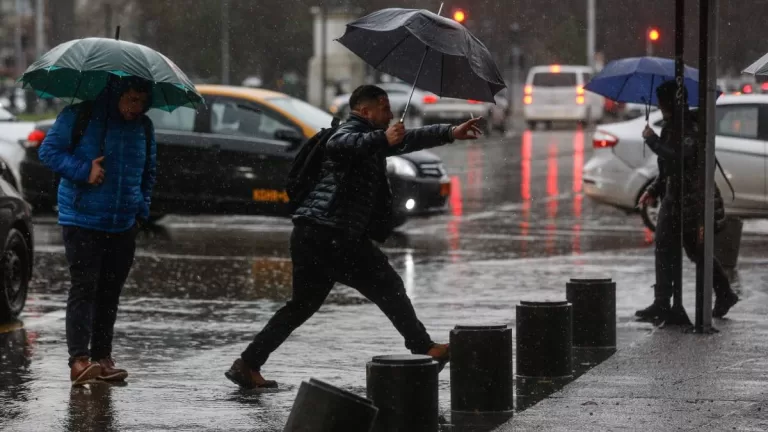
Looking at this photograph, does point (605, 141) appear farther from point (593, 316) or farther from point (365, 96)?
point (365, 96)

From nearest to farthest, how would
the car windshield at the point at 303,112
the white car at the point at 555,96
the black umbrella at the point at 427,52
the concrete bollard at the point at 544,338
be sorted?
the black umbrella at the point at 427,52 < the concrete bollard at the point at 544,338 < the car windshield at the point at 303,112 < the white car at the point at 555,96

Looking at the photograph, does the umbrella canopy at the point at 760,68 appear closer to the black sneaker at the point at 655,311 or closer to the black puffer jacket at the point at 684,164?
the black puffer jacket at the point at 684,164

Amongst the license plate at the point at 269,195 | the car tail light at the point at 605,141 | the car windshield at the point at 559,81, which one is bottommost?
the license plate at the point at 269,195

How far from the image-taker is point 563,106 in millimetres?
51188

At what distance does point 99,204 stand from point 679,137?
4078mm

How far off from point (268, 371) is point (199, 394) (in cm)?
83

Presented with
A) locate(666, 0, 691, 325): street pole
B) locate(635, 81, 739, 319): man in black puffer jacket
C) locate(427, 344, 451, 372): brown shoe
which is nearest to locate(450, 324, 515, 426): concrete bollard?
locate(427, 344, 451, 372): brown shoe

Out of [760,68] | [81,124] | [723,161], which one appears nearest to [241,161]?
[723,161]

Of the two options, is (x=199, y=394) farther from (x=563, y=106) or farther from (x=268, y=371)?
(x=563, y=106)

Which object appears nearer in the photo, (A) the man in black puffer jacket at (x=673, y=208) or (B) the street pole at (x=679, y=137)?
(B) the street pole at (x=679, y=137)

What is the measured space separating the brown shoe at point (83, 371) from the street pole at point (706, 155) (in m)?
3.88

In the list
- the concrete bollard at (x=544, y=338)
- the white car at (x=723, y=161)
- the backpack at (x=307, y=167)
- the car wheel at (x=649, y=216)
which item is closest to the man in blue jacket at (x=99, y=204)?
the backpack at (x=307, y=167)

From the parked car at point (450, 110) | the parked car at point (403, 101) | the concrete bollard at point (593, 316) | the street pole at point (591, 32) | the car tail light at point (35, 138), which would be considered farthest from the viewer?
the street pole at point (591, 32)

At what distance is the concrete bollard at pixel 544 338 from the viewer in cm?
847
